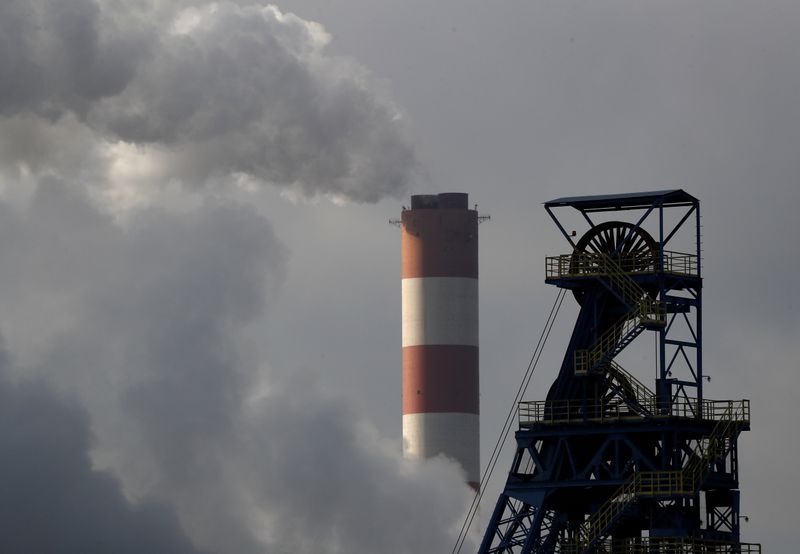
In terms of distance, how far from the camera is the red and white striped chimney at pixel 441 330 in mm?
165375

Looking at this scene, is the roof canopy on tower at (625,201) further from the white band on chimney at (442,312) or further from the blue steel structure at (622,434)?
the white band on chimney at (442,312)

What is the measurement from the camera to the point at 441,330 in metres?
167

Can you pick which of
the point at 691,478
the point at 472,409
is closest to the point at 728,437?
the point at 691,478

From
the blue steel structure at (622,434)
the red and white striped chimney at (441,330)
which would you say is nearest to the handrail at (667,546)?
the blue steel structure at (622,434)

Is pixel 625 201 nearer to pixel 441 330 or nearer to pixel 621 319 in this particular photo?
pixel 621 319

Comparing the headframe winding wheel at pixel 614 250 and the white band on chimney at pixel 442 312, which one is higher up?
the white band on chimney at pixel 442 312

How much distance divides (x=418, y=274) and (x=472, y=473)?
13.5 metres

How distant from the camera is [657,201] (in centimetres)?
11112

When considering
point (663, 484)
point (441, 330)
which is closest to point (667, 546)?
point (663, 484)

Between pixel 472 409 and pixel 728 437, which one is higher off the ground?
pixel 472 409

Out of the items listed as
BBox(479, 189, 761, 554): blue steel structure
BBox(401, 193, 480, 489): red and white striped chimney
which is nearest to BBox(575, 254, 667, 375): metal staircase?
BBox(479, 189, 761, 554): blue steel structure

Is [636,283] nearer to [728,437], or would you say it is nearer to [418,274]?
[728,437]

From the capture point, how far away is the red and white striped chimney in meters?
165

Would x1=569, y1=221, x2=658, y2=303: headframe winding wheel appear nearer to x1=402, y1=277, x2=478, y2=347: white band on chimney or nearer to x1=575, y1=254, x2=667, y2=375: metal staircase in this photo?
x1=575, y1=254, x2=667, y2=375: metal staircase
